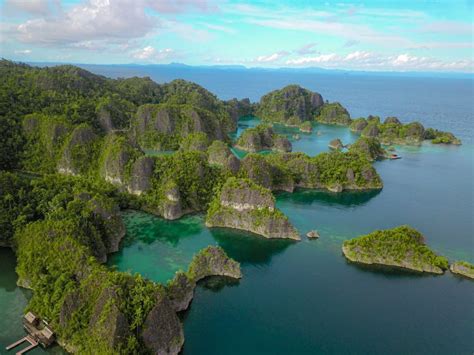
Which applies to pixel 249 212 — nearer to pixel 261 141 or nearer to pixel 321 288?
Result: pixel 321 288

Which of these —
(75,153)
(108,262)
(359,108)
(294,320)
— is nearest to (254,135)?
(75,153)

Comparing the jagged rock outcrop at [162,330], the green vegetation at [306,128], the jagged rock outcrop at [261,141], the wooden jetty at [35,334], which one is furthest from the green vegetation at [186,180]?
the green vegetation at [306,128]

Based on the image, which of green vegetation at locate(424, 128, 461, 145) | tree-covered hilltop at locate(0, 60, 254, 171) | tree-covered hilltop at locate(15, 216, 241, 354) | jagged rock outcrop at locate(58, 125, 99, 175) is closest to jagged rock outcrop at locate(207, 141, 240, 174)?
tree-covered hilltop at locate(0, 60, 254, 171)

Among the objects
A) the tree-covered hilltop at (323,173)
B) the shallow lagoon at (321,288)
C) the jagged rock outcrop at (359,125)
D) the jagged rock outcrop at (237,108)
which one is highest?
the jagged rock outcrop at (237,108)

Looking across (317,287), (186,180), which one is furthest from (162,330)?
(186,180)

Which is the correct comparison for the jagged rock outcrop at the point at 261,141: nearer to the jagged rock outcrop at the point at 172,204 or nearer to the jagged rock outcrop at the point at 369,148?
the jagged rock outcrop at the point at 369,148

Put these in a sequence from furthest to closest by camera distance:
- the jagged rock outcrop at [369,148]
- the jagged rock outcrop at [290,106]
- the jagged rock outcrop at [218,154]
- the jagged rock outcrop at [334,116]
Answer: the jagged rock outcrop at [290,106], the jagged rock outcrop at [334,116], the jagged rock outcrop at [369,148], the jagged rock outcrop at [218,154]
